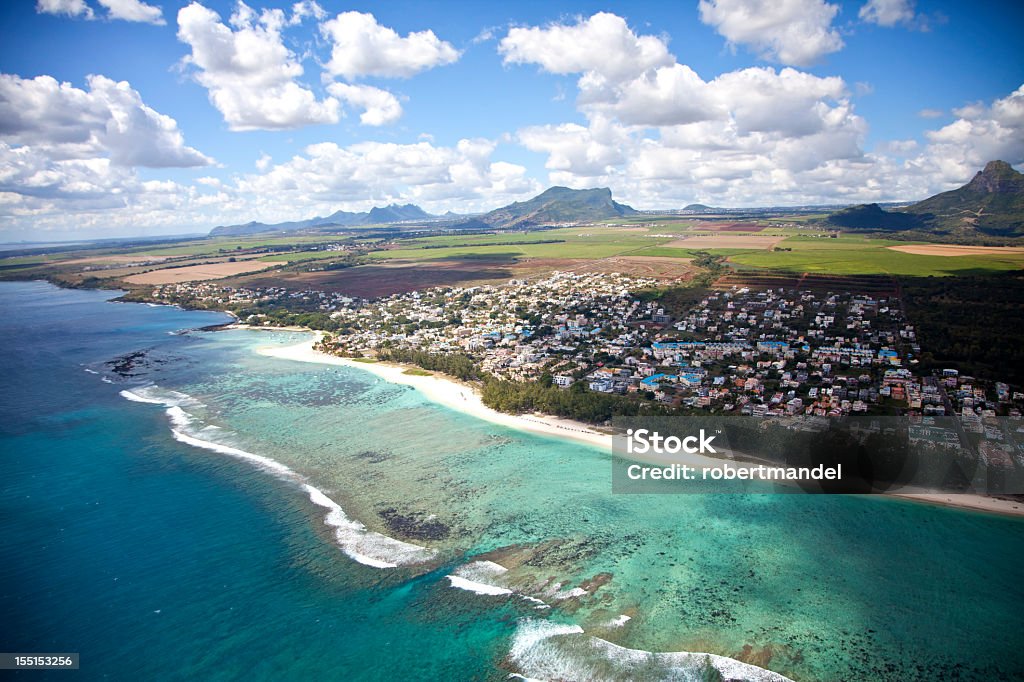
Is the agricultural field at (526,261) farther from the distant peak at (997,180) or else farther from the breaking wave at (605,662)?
the breaking wave at (605,662)

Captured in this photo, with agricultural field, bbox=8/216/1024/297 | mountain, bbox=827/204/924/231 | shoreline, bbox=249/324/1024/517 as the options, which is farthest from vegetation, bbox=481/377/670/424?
mountain, bbox=827/204/924/231

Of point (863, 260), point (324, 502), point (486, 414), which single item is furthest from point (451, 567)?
point (863, 260)

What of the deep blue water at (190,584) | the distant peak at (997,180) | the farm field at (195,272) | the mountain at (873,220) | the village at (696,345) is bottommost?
the deep blue water at (190,584)

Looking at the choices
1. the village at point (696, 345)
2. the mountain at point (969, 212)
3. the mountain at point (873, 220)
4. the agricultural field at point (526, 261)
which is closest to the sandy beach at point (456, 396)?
the village at point (696, 345)

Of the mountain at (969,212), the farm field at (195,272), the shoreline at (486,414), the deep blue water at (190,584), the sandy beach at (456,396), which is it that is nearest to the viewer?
the deep blue water at (190,584)

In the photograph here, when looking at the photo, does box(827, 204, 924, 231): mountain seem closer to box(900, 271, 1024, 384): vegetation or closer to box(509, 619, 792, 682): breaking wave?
box(900, 271, 1024, 384): vegetation

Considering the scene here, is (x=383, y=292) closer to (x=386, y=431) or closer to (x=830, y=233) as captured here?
(x=386, y=431)

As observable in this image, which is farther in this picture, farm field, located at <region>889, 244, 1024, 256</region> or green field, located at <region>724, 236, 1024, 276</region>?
farm field, located at <region>889, 244, 1024, 256</region>
